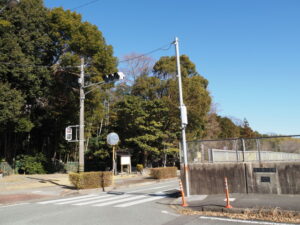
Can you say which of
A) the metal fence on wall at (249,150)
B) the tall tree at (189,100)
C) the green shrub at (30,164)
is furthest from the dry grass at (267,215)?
the tall tree at (189,100)

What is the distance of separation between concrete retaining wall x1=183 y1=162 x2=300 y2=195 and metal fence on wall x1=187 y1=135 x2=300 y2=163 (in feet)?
1.30

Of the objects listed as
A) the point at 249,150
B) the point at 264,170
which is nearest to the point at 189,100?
the point at 249,150

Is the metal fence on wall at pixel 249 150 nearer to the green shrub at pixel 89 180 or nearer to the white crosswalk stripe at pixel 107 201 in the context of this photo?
the white crosswalk stripe at pixel 107 201

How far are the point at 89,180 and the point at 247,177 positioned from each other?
29.0 ft

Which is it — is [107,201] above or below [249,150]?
below

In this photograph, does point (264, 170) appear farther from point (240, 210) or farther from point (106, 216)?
point (106, 216)

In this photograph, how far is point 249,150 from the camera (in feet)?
37.5

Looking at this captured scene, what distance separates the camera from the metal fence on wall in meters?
11.0

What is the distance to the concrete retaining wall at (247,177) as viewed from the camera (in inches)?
400

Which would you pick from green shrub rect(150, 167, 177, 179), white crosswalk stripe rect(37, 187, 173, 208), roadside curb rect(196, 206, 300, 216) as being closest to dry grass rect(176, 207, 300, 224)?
roadside curb rect(196, 206, 300, 216)

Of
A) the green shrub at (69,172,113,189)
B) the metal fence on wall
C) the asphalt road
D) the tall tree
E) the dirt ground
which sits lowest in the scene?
the dirt ground

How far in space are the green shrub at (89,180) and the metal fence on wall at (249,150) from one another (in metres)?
6.17

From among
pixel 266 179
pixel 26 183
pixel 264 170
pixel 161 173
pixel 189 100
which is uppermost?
pixel 189 100

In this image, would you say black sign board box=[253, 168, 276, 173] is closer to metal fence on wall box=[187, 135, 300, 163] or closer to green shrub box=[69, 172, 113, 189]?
metal fence on wall box=[187, 135, 300, 163]
